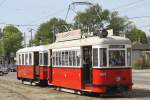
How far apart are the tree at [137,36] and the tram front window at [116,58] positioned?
110159 millimetres

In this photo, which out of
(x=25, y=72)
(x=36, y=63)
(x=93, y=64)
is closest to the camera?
(x=93, y=64)

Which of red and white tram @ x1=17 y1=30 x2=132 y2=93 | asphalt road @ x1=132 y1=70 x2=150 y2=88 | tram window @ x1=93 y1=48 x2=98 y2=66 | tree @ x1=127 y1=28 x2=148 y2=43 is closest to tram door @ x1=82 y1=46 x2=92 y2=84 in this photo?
red and white tram @ x1=17 y1=30 x2=132 y2=93

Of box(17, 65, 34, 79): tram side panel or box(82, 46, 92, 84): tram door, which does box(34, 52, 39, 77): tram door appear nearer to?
box(17, 65, 34, 79): tram side panel

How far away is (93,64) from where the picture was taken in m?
23.1

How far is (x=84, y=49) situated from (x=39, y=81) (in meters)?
10.2

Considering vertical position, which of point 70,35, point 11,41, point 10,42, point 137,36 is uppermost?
point 137,36

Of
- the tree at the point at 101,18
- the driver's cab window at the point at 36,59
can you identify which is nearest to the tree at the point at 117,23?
the tree at the point at 101,18

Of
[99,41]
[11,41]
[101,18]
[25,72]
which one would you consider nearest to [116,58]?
[99,41]

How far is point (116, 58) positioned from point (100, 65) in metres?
0.89

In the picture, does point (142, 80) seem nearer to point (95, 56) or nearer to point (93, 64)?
point (93, 64)

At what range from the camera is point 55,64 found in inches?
1112

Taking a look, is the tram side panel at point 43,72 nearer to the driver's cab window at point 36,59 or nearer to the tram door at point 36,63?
the tram door at point 36,63

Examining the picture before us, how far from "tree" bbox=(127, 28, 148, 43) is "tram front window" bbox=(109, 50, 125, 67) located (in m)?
110

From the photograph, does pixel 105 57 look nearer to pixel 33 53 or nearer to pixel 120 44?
pixel 120 44
